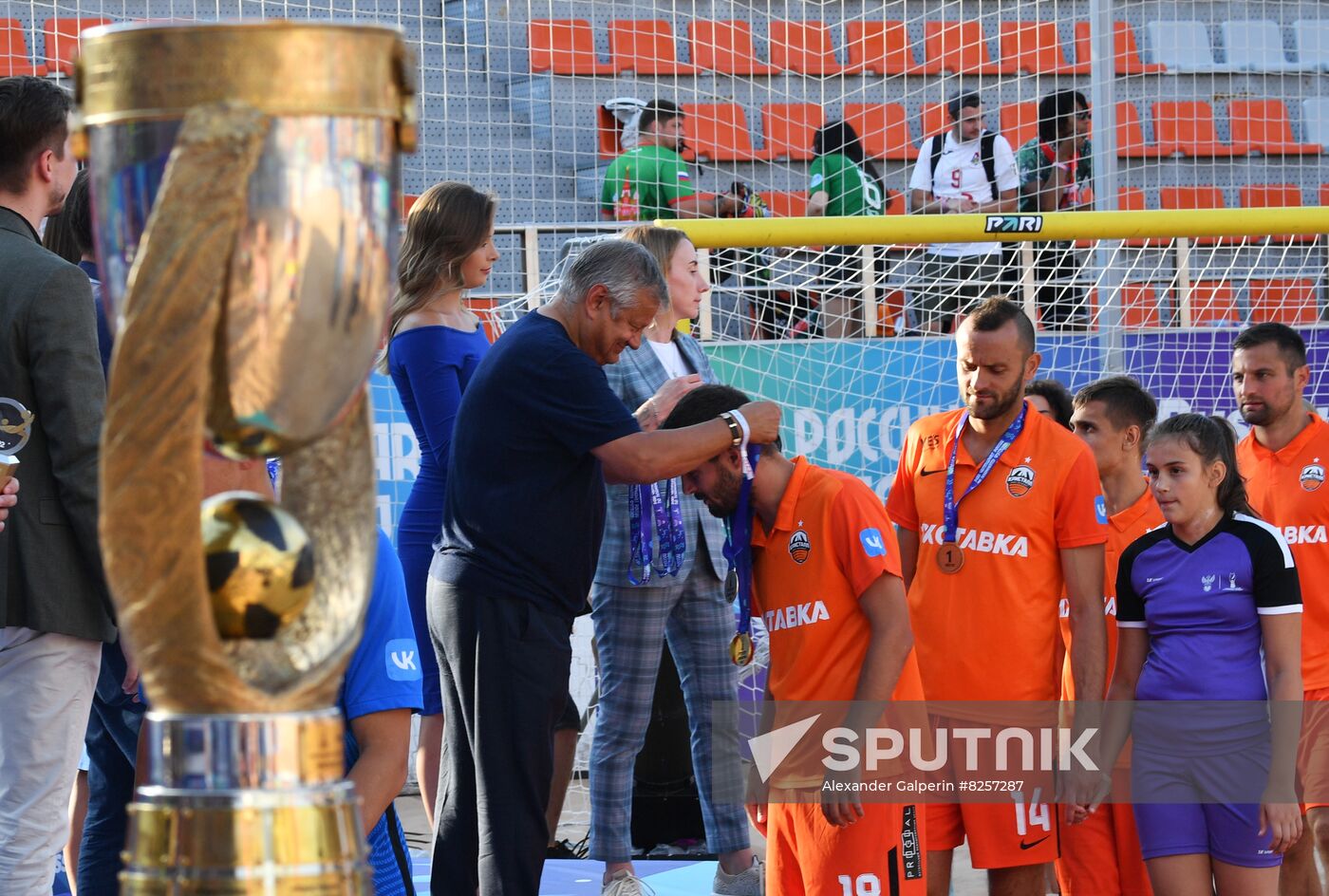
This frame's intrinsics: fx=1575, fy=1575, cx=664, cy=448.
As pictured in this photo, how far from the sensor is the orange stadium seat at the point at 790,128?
883 cm

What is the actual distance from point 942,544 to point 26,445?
7.07 feet

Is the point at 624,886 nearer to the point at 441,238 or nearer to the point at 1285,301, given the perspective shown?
the point at 441,238

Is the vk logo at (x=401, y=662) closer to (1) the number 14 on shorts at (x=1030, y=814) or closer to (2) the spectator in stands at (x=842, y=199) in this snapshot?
(1) the number 14 on shorts at (x=1030, y=814)

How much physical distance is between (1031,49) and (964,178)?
6.00 feet

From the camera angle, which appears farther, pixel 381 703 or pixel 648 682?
pixel 648 682

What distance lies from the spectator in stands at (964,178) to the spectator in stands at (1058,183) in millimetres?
143

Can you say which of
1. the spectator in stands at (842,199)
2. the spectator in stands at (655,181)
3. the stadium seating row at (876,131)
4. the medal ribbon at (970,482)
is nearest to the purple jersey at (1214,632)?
the medal ribbon at (970,482)

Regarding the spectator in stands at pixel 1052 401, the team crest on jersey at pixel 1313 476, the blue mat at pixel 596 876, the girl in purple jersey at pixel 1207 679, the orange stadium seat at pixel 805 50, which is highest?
the orange stadium seat at pixel 805 50

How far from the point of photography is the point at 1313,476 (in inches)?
194

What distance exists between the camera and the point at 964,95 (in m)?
8.55

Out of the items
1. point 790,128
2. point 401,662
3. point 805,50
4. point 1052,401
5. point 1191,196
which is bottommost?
point 401,662

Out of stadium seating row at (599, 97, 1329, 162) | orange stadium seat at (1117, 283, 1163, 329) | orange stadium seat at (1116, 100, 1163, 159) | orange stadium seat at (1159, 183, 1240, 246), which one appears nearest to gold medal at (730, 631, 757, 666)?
orange stadium seat at (1117, 283, 1163, 329)

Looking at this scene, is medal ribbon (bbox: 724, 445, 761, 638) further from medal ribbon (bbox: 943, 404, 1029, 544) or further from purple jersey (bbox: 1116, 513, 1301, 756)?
purple jersey (bbox: 1116, 513, 1301, 756)

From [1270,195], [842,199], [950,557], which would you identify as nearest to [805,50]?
[842,199]
